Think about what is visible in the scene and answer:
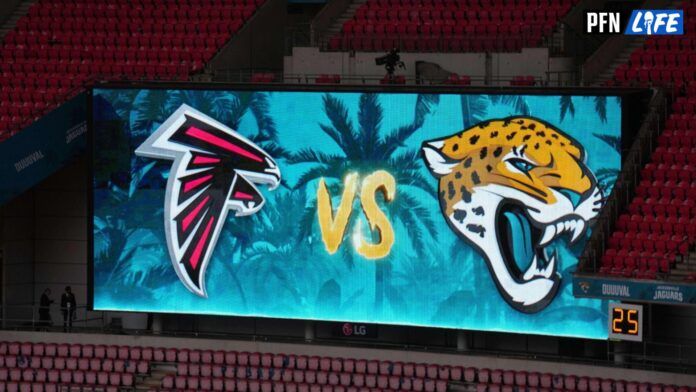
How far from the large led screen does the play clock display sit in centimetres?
124

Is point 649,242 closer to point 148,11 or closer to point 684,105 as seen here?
point 684,105

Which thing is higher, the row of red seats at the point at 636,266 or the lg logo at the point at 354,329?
the row of red seats at the point at 636,266

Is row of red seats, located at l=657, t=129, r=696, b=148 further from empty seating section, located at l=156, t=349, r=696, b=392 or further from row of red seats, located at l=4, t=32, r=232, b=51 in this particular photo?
row of red seats, located at l=4, t=32, r=232, b=51

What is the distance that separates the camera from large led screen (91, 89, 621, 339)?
30.1 metres

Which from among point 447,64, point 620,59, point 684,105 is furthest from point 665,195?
point 447,64

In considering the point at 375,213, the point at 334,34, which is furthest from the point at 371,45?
the point at 375,213

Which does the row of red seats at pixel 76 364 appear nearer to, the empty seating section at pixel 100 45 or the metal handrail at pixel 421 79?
the empty seating section at pixel 100 45

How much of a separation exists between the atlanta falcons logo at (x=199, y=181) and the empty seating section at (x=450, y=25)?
3272 mm

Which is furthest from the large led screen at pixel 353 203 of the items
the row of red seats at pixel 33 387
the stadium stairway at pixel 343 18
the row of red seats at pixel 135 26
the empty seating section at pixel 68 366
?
the stadium stairway at pixel 343 18

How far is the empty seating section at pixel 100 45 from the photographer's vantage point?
34625mm

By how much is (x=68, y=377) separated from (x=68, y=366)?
1.08 feet

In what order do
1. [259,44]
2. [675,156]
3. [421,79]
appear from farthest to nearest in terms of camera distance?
1. [259,44]
2. [421,79]
3. [675,156]

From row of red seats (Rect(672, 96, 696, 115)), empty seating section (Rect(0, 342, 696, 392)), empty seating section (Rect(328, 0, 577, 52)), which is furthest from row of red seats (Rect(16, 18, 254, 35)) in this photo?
row of red seats (Rect(672, 96, 696, 115))

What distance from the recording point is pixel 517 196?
30359 mm
